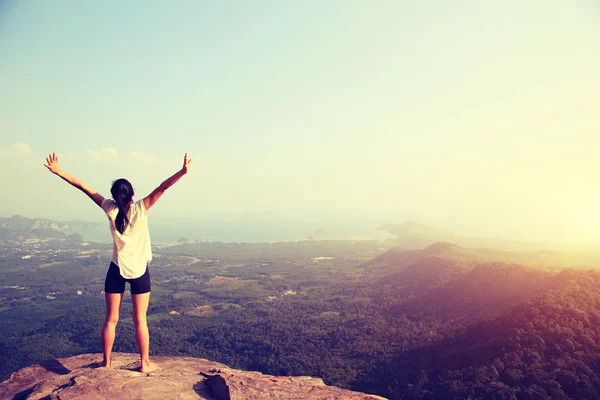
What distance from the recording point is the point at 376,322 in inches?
3428

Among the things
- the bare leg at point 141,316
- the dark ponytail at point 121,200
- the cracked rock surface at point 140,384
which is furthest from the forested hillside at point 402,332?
the dark ponytail at point 121,200

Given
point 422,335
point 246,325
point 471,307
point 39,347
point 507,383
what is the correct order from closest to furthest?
point 507,383, point 422,335, point 471,307, point 39,347, point 246,325

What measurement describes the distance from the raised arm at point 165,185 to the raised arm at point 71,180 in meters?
1.03

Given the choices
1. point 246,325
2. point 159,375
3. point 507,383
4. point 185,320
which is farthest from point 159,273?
point 159,375

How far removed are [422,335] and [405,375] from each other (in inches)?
654

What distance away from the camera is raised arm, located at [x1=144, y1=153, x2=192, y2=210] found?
745 centimetres

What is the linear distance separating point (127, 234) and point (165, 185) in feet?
4.35

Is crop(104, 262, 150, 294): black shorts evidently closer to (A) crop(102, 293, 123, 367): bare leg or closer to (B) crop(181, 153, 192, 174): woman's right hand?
(A) crop(102, 293, 123, 367): bare leg

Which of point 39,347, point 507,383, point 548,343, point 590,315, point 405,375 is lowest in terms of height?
point 39,347

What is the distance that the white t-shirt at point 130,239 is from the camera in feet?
25.3

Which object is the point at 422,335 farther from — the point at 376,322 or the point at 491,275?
the point at 491,275

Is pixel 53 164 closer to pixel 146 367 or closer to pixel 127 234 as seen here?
pixel 127 234

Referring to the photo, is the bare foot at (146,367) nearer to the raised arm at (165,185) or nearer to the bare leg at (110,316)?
the bare leg at (110,316)

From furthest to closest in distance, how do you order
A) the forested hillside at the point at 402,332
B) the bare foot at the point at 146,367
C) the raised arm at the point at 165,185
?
the forested hillside at the point at 402,332 < the bare foot at the point at 146,367 < the raised arm at the point at 165,185
